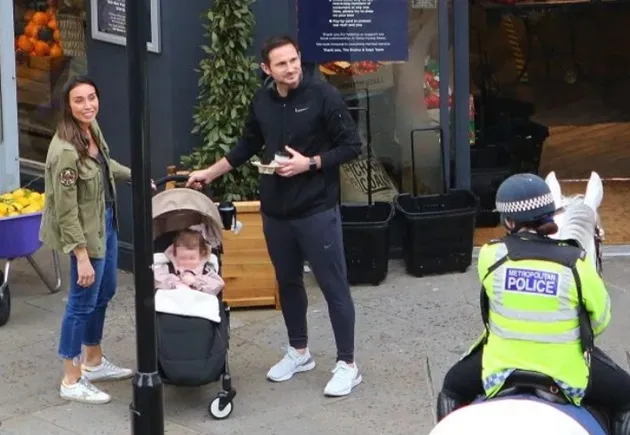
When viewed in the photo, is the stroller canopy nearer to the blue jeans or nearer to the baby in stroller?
the baby in stroller

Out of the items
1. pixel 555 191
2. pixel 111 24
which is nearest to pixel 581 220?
pixel 555 191

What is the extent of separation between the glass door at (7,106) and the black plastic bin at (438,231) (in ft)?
8.55

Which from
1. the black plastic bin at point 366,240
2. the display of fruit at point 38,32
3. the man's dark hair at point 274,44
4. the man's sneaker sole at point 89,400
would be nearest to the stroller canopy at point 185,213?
the man's dark hair at point 274,44

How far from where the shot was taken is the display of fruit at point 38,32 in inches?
Result: 398

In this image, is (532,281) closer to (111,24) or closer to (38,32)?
(111,24)

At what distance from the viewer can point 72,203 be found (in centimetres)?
634

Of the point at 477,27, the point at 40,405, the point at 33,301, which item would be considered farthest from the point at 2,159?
the point at 477,27

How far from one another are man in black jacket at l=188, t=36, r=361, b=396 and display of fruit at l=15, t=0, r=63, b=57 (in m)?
3.78

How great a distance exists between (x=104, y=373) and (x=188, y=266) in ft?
2.87

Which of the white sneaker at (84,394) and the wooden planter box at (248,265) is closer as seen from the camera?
the white sneaker at (84,394)

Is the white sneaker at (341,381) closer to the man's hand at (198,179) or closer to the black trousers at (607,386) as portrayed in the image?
the man's hand at (198,179)

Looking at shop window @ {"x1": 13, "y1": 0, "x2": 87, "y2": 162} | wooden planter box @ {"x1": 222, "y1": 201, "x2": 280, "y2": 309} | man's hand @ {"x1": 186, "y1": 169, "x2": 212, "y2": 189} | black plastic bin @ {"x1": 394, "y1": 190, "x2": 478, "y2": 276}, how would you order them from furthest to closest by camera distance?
1. shop window @ {"x1": 13, "y1": 0, "x2": 87, "y2": 162}
2. black plastic bin @ {"x1": 394, "y1": 190, "x2": 478, "y2": 276}
3. wooden planter box @ {"x1": 222, "y1": 201, "x2": 280, "y2": 309}
4. man's hand @ {"x1": 186, "y1": 169, "x2": 212, "y2": 189}

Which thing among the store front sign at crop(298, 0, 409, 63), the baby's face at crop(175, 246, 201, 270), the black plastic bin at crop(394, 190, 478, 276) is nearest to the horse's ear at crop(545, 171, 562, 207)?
the baby's face at crop(175, 246, 201, 270)

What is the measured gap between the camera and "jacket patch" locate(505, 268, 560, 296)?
454 cm
